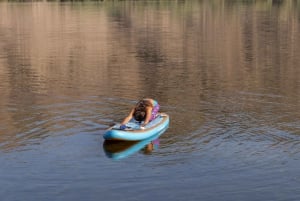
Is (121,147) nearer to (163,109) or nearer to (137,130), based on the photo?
(137,130)

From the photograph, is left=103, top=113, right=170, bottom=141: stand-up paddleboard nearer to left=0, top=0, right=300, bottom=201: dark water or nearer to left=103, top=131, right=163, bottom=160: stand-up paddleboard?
left=103, top=131, right=163, bottom=160: stand-up paddleboard

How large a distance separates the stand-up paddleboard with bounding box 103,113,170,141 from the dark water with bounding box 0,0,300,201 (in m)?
0.41

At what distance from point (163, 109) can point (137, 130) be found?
591 cm

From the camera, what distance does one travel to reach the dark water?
20141 mm

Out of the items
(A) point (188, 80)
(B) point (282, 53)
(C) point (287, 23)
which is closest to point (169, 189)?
(A) point (188, 80)

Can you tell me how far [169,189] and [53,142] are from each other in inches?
263

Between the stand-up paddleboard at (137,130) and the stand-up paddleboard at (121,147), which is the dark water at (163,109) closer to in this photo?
the stand-up paddleboard at (121,147)

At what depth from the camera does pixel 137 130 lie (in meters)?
Answer: 24.7

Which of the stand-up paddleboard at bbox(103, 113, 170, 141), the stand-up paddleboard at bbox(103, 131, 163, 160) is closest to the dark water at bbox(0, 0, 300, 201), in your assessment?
the stand-up paddleboard at bbox(103, 131, 163, 160)

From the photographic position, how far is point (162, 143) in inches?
969

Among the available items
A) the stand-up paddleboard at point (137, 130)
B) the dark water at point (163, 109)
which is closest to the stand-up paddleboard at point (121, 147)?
the dark water at point (163, 109)

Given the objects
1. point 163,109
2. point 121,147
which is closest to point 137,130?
point 121,147

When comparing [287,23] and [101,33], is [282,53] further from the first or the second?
[287,23]

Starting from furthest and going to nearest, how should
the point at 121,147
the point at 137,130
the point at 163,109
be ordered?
1. the point at 163,109
2. the point at 137,130
3. the point at 121,147
